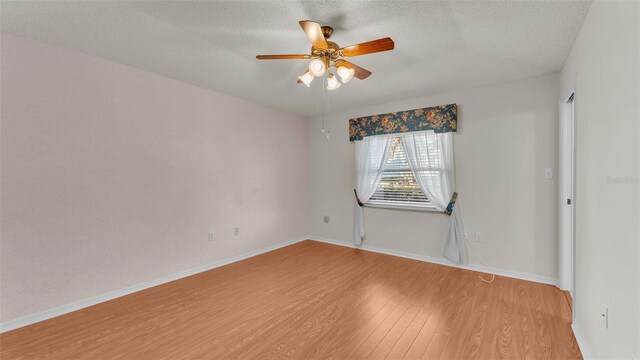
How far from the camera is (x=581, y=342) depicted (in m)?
1.90

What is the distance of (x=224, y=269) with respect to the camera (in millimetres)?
3584

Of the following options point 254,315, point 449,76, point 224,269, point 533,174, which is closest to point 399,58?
point 449,76

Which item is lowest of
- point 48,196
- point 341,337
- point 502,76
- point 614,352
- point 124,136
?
point 341,337

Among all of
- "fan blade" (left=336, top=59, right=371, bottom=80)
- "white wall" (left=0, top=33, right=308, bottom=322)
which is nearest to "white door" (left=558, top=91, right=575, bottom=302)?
"fan blade" (left=336, top=59, right=371, bottom=80)

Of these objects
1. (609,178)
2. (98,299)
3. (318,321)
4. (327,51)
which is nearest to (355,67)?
(327,51)

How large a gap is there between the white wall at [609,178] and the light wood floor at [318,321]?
0.56m

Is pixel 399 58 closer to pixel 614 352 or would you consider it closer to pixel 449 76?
pixel 449 76

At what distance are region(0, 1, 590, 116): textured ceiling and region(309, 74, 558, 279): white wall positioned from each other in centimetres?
32

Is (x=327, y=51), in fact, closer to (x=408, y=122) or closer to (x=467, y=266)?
(x=408, y=122)

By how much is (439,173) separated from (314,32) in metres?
2.75

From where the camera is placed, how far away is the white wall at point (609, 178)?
1172 mm

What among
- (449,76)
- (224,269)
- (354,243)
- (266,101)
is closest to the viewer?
(449,76)

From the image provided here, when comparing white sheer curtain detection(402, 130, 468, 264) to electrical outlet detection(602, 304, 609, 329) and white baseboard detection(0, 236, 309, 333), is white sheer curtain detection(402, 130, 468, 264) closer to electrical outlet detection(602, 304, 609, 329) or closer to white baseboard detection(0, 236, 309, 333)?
electrical outlet detection(602, 304, 609, 329)

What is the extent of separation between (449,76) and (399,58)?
0.85 meters
